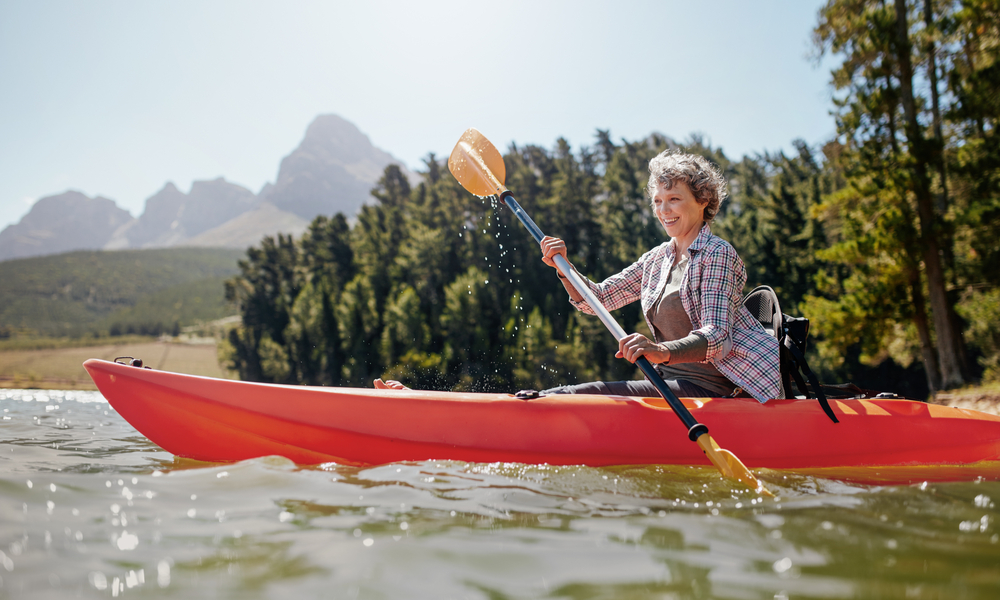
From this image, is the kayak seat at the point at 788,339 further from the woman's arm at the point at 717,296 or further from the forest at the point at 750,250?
the forest at the point at 750,250

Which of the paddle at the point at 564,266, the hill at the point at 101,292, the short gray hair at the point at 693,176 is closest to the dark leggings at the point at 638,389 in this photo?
the paddle at the point at 564,266

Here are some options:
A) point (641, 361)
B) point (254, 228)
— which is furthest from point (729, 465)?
point (254, 228)

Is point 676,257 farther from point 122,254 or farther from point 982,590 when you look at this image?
point 122,254

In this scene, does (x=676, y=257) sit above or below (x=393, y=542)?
above

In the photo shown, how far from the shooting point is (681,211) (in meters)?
3.01

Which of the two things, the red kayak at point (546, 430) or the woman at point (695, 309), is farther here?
the red kayak at point (546, 430)

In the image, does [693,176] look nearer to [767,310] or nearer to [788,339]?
[767,310]

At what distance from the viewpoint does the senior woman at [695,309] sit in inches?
106

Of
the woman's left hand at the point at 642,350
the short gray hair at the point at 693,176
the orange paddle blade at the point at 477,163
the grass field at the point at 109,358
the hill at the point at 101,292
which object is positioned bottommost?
the grass field at the point at 109,358

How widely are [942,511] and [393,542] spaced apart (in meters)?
1.98

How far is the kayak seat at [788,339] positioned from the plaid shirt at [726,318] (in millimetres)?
82

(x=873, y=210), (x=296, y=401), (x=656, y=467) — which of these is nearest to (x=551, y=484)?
(x=656, y=467)

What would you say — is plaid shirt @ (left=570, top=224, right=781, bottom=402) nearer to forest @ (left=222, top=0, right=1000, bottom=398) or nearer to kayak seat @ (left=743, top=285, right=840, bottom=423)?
kayak seat @ (left=743, top=285, right=840, bottom=423)

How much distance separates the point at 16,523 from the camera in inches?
71.3
